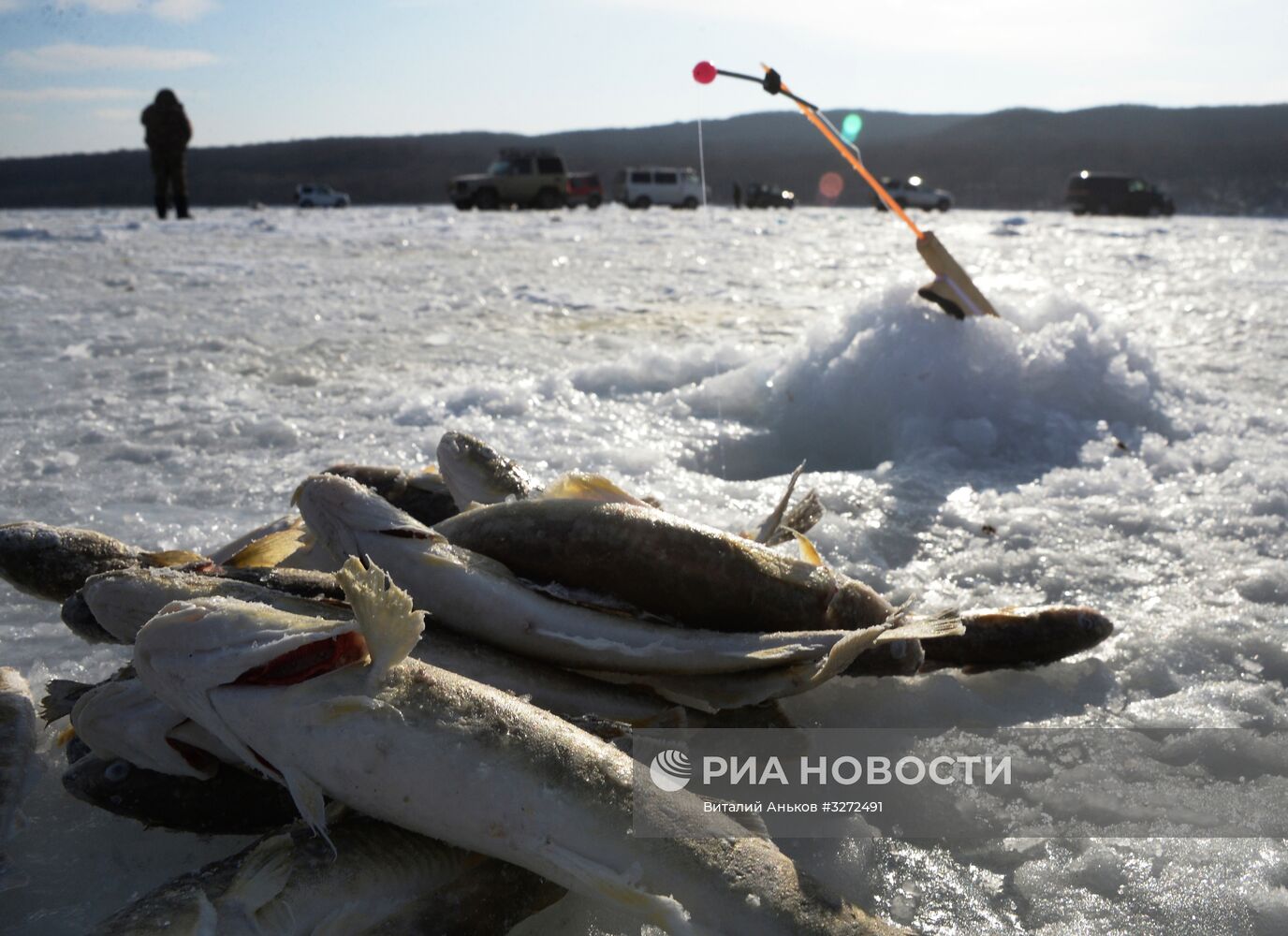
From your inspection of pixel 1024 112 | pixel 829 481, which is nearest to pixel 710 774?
pixel 829 481

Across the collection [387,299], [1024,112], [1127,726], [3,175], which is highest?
[1024,112]

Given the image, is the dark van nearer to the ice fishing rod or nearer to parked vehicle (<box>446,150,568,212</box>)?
parked vehicle (<box>446,150,568,212</box>)

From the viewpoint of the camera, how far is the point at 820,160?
74938mm

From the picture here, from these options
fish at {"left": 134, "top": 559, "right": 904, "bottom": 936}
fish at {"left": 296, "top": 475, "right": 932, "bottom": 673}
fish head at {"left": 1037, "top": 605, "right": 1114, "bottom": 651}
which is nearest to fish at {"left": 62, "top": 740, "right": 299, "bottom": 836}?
fish at {"left": 134, "top": 559, "right": 904, "bottom": 936}

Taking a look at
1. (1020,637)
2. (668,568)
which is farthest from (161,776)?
(1020,637)

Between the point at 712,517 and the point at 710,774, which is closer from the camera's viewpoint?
the point at 710,774

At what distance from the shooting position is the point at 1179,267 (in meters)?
15.5

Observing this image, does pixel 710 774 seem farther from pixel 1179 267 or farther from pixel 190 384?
pixel 1179 267

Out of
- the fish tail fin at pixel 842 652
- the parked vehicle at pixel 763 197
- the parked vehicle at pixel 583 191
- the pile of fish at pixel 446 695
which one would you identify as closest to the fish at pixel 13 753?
the pile of fish at pixel 446 695

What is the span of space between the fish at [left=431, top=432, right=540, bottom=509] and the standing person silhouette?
2295 cm

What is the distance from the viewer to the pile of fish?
66.4 inches

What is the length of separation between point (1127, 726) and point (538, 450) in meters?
3.29

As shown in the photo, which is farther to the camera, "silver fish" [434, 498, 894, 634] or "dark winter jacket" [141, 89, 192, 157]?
"dark winter jacket" [141, 89, 192, 157]

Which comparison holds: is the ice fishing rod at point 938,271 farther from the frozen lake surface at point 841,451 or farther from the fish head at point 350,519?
the fish head at point 350,519
